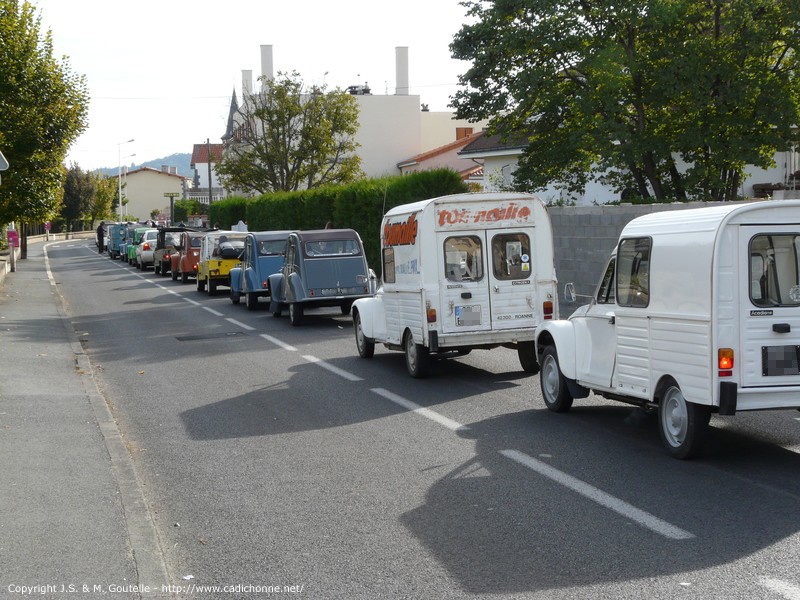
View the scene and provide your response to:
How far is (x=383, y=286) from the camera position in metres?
14.8

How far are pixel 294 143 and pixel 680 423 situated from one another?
188 ft

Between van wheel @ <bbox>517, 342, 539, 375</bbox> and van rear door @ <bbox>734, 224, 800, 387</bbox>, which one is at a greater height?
van rear door @ <bbox>734, 224, 800, 387</bbox>

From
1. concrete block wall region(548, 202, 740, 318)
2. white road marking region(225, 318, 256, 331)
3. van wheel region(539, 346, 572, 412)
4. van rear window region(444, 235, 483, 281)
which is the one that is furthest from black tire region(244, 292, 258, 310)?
van wheel region(539, 346, 572, 412)

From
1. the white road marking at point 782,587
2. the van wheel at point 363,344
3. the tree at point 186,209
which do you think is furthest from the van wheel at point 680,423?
the tree at point 186,209

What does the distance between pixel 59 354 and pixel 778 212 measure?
12230 millimetres

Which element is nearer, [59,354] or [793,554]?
[793,554]

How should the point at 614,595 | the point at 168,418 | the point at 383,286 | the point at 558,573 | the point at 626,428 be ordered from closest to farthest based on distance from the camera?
the point at 614,595 < the point at 558,573 < the point at 626,428 < the point at 168,418 < the point at 383,286

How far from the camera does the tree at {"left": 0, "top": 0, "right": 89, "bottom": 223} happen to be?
2650cm

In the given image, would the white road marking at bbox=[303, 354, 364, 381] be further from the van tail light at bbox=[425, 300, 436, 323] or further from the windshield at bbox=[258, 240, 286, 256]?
the windshield at bbox=[258, 240, 286, 256]

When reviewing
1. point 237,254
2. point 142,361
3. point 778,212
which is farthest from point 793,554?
point 237,254

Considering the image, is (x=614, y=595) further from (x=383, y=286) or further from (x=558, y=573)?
(x=383, y=286)

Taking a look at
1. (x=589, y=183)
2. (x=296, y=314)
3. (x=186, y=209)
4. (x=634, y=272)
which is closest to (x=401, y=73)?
(x=186, y=209)

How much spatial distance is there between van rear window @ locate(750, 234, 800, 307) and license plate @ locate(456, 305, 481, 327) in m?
5.52

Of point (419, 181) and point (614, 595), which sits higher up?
point (419, 181)
